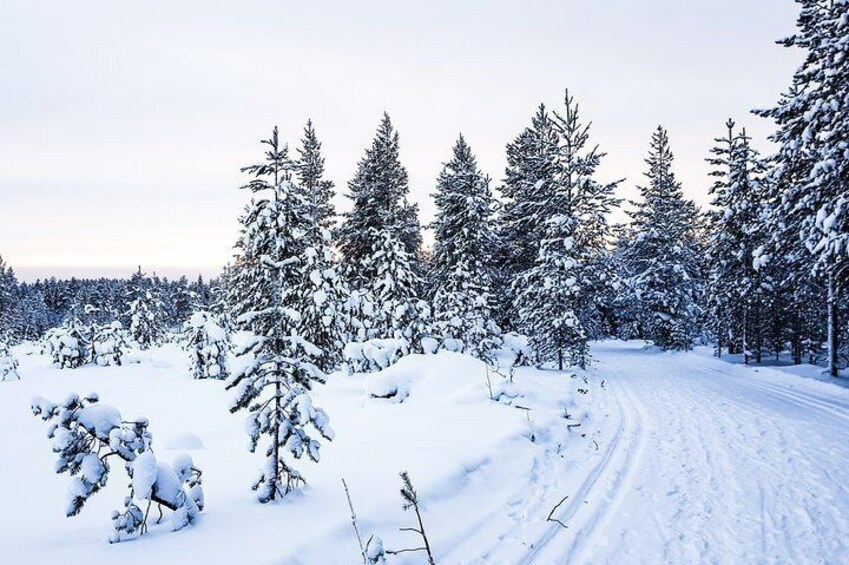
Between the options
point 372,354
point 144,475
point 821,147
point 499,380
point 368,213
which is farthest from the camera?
point 368,213

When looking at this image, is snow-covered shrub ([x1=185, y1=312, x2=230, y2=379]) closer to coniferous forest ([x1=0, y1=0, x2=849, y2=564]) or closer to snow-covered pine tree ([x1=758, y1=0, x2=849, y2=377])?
coniferous forest ([x1=0, y1=0, x2=849, y2=564])

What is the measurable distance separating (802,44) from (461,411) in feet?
62.3

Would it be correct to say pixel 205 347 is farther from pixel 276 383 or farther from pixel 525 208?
pixel 525 208

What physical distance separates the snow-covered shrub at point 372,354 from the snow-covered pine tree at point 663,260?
85.1ft

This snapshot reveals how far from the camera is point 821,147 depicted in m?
16.0

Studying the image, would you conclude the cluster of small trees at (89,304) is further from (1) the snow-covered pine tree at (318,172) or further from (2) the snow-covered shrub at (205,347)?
(1) the snow-covered pine tree at (318,172)

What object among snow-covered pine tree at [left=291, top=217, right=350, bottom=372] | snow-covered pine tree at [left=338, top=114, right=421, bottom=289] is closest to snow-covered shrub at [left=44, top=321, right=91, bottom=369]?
snow-covered pine tree at [left=291, top=217, right=350, bottom=372]

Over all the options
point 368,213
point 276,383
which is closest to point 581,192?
point 368,213

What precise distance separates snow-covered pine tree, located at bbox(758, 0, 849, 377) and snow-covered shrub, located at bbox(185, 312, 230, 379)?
24.7 metres

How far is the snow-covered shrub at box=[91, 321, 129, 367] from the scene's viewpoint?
90.2 ft

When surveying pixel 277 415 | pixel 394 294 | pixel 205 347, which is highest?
pixel 394 294

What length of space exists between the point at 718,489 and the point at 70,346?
31.1 metres

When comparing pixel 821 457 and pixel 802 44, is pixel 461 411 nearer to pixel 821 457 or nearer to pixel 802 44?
pixel 821 457

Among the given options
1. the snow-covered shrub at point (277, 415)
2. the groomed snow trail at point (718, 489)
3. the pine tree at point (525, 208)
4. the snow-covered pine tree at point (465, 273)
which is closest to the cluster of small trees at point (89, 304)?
the snow-covered pine tree at point (465, 273)
